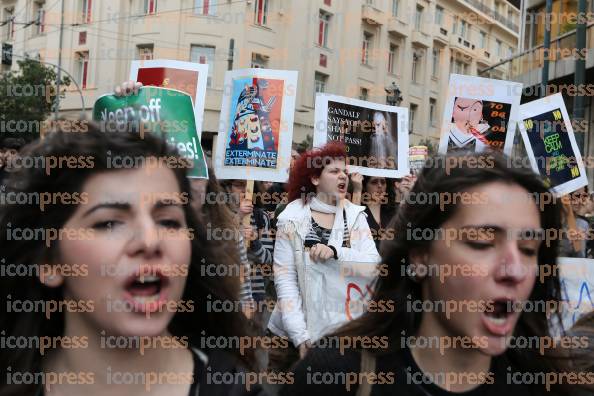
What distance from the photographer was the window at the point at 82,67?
2797 cm

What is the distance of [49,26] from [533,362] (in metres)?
30.9

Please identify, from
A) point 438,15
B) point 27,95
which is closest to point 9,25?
point 27,95

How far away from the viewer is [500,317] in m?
1.93

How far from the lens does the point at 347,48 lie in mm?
28625

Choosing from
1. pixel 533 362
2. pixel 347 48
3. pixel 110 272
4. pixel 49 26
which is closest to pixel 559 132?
pixel 533 362

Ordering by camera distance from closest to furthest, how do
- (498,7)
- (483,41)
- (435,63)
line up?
(435,63) < (483,41) < (498,7)

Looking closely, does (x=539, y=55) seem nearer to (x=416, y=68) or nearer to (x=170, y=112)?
(x=416, y=68)

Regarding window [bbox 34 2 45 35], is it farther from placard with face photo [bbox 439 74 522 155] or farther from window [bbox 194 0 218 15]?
placard with face photo [bbox 439 74 522 155]

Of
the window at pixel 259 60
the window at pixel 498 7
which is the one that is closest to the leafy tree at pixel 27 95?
the window at pixel 259 60

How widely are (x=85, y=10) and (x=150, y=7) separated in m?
3.03

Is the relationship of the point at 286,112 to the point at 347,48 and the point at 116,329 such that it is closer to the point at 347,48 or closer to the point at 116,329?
the point at 116,329

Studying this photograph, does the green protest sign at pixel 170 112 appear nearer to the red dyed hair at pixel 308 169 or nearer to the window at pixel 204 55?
the red dyed hair at pixel 308 169

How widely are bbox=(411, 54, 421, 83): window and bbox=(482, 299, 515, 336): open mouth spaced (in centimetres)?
3035

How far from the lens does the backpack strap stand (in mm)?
1966
